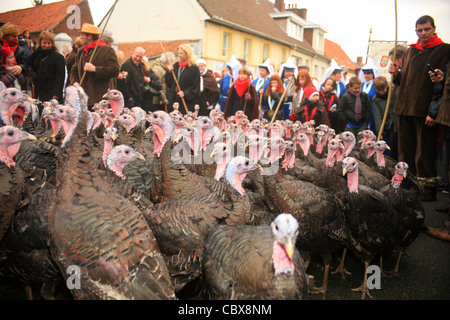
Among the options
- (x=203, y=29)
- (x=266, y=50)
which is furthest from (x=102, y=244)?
(x=266, y=50)

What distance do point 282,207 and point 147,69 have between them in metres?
6.14

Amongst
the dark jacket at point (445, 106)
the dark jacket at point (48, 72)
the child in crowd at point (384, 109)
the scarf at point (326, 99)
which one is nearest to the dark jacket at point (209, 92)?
the scarf at point (326, 99)

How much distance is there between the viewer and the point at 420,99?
552 centimetres

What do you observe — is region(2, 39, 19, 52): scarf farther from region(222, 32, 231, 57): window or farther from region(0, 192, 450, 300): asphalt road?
region(222, 32, 231, 57): window

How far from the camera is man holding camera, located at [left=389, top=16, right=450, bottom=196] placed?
17.2 feet

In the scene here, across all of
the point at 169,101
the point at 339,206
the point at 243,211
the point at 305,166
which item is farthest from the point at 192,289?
the point at 169,101

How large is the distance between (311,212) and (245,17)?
2372cm

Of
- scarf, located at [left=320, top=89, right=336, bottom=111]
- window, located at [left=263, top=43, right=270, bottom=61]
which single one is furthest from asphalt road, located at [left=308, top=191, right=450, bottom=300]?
window, located at [left=263, top=43, right=270, bottom=61]

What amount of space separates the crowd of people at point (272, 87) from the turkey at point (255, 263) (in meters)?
3.87

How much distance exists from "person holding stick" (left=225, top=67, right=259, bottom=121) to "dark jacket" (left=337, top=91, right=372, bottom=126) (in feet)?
7.01

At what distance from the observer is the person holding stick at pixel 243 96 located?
8.34 m

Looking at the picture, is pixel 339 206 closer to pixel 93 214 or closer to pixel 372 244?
pixel 372 244

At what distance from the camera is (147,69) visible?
27.4ft

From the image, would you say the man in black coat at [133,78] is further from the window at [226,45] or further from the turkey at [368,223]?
the window at [226,45]
